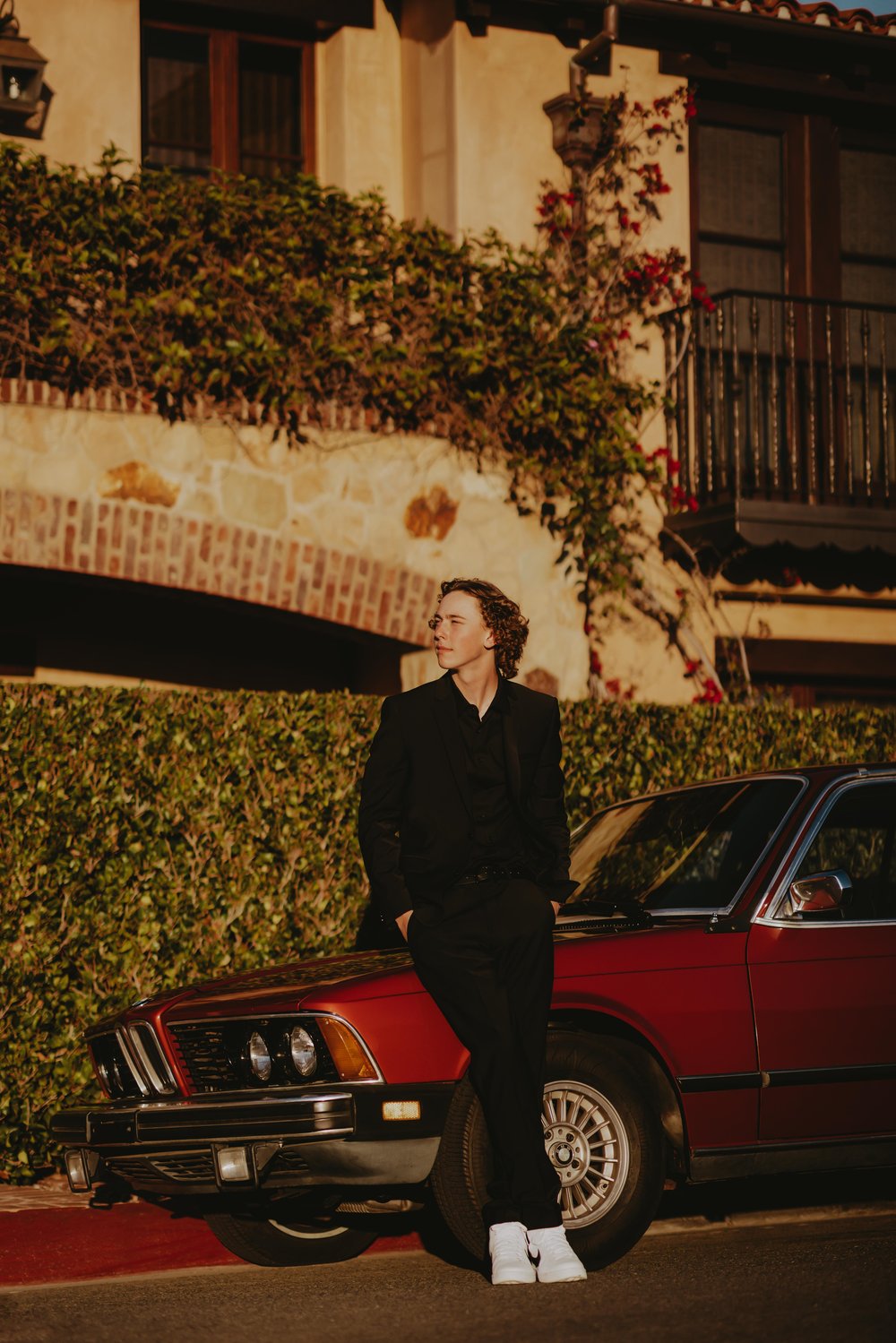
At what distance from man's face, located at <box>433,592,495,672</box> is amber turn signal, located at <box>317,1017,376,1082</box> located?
1231 mm

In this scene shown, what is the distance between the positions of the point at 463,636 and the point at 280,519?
16.8 feet

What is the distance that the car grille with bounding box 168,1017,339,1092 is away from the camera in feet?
19.1

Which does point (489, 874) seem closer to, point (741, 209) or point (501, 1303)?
point (501, 1303)

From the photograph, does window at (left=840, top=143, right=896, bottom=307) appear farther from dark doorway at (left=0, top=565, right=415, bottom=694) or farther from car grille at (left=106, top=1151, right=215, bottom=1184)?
car grille at (left=106, top=1151, right=215, bottom=1184)

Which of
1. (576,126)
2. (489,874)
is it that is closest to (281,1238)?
(489,874)

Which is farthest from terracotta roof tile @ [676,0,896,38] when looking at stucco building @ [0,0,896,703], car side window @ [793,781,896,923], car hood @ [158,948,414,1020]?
car hood @ [158,948,414,1020]

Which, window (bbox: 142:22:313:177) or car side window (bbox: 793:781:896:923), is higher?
window (bbox: 142:22:313:177)

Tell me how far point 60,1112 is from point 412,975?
1.39m

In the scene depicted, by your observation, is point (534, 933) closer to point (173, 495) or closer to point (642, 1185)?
point (642, 1185)

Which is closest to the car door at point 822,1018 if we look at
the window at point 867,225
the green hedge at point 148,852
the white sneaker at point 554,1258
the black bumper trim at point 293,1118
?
the white sneaker at point 554,1258

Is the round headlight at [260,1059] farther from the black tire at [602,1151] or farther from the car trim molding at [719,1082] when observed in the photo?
the car trim molding at [719,1082]

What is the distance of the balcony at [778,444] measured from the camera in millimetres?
13148

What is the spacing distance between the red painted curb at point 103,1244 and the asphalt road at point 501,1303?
0.19 metres

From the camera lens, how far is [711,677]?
13250mm
